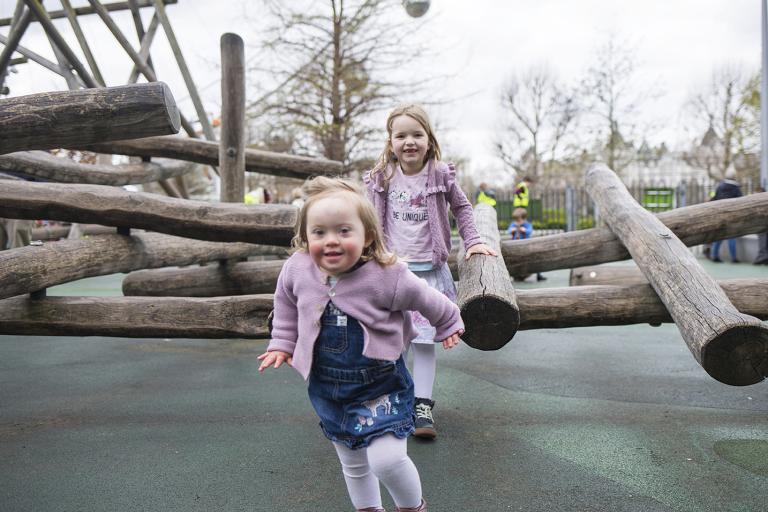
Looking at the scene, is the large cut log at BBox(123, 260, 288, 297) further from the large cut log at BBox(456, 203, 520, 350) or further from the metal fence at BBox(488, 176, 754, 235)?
the metal fence at BBox(488, 176, 754, 235)

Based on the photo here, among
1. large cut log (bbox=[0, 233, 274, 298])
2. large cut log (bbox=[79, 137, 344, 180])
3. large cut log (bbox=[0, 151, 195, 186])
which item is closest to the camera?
large cut log (bbox=[0, 233, 274, 298])

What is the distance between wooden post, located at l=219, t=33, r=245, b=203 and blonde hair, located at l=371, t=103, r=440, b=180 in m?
2.77

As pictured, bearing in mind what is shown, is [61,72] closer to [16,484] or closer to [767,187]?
[16,484]

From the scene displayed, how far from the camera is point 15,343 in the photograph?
5.49 meters

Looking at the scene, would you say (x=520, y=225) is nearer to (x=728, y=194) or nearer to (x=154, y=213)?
(x=728, y=194)

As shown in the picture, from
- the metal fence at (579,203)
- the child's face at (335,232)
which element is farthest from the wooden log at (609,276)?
the metal fence at (579,203)

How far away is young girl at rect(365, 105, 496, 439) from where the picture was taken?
3.14 meters

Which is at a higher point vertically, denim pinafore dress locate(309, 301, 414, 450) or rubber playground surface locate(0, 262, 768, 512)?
denim pinafore dress locate(309, 301, 414, 450)

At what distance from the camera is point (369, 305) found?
1.96m

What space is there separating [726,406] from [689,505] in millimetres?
1411

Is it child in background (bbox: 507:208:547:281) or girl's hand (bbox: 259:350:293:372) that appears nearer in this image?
girl's hand (bbox: 259:350:293:372)

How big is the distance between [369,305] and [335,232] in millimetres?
252

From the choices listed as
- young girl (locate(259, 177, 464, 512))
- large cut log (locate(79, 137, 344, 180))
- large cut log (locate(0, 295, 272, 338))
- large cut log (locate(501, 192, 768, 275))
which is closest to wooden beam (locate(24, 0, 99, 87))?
large cut log (locate(79, 137, 344, 180))

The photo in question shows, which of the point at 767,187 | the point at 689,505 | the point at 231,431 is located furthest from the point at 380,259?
the point at 767,187
